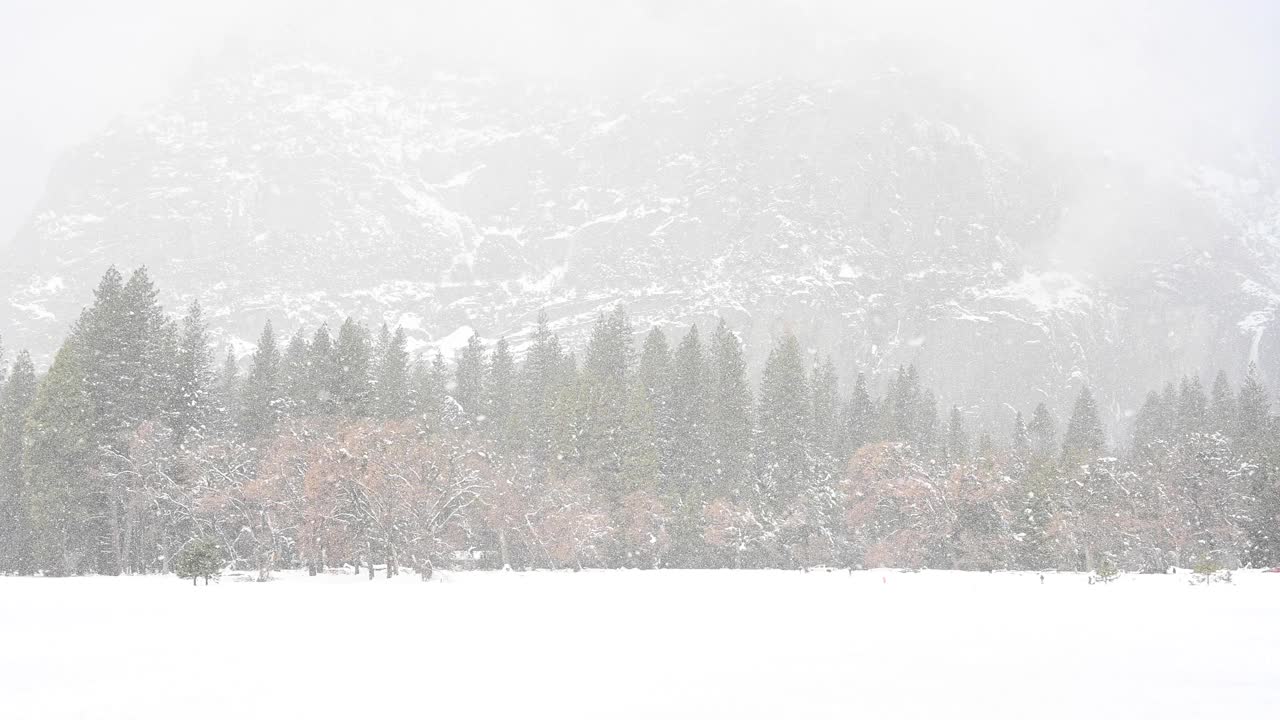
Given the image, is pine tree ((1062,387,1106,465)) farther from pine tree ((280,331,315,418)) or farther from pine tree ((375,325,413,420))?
pine tree ((280,331,315,418))

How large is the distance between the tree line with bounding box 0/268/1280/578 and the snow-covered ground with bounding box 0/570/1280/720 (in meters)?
21.1

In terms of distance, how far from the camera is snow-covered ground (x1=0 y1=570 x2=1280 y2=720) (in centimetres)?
1091

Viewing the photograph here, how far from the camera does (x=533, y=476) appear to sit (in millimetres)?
60469

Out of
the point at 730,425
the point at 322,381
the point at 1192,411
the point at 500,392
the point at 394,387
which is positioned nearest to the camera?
the point at 322,381

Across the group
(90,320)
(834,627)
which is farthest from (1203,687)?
(90,320)

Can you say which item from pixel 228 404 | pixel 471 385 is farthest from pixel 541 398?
pixel 228 404

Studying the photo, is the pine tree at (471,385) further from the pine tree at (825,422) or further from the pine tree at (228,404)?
the pine tree at (825,422)

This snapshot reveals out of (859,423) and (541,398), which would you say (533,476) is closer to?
(541,398)

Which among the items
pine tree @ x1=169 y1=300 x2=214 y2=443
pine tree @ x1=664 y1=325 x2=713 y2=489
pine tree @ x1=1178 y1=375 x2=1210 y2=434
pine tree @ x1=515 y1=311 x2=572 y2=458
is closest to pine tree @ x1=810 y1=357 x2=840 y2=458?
pine tree @ x1=664 y1=325 x2=713 y2=489

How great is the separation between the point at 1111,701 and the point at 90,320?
5729 centimetres

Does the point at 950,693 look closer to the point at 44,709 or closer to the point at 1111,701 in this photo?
the point at 1111,701

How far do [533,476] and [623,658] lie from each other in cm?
4658

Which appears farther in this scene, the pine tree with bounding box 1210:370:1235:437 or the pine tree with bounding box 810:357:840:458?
the pine tree with bounding box 1210:370:1235:437

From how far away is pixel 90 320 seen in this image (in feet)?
175
